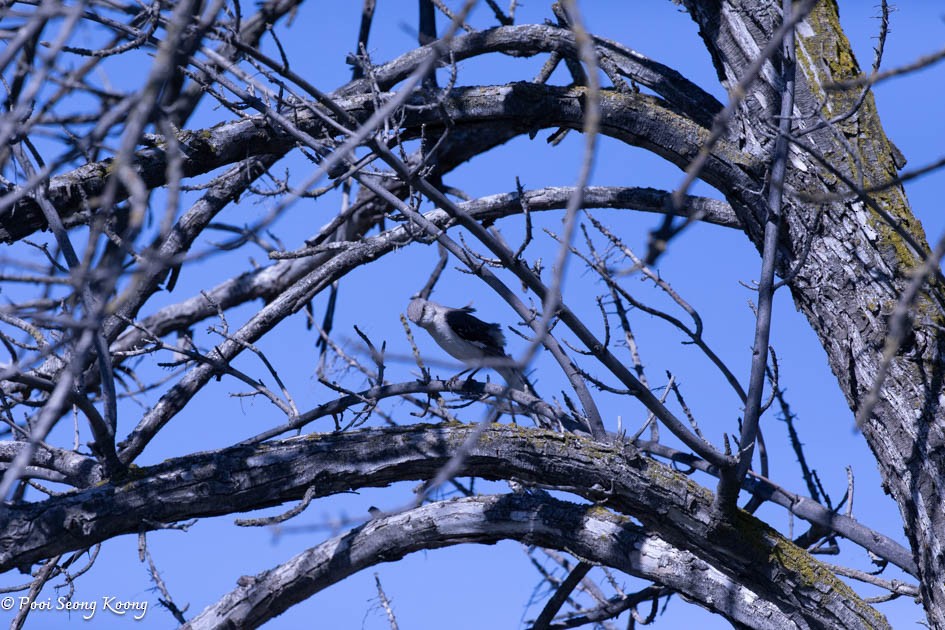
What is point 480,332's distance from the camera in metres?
5.96

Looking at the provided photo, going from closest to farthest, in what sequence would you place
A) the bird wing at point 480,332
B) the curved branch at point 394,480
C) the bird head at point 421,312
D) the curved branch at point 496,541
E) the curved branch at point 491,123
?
1. the curved branch at point 394,480
2. the curved branch at point 496,541
3. the curved branch at point 491,123
4. the bird wing at point 480,332
5. the bird head at point 421,312

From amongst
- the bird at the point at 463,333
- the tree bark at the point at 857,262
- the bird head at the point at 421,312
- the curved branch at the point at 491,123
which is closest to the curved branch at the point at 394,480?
the tree bark at the point at 857,262

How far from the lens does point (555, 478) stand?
3355mm

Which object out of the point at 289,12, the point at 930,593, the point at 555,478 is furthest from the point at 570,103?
the point at 930,593

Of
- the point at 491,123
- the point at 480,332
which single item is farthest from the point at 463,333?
the point at 491,123

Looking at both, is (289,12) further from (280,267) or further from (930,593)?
(930,593)

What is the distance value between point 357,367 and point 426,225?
187cm

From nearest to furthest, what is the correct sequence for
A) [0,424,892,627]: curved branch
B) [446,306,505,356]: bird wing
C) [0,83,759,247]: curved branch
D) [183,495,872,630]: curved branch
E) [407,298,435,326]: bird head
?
[0,424,892,627]: curved branch
[183,495,872,630]: curved branch
[0,83,759,247]: curved branch
[446,306,505,356]: bird wing
[407,298,435,326]: bird head

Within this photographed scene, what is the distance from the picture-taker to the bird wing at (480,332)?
5945 millimetres

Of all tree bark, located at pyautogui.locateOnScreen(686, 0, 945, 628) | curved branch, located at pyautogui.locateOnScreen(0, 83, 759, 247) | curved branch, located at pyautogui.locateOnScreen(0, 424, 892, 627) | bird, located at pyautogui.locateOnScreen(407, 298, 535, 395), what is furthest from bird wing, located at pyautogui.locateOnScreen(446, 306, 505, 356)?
curved branch, located at pyautogui.locateOnScreen(0, 424, 892, 627)

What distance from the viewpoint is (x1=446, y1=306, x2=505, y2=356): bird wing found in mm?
5945

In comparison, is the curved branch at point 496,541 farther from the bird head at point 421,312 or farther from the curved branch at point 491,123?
the bird head at point 421,312

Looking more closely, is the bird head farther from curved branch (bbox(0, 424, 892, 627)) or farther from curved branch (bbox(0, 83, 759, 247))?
curved branch (bbox(0, 424, 892, 627))

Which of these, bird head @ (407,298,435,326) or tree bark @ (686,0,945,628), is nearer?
tree bark @ (686,0,945,628)
